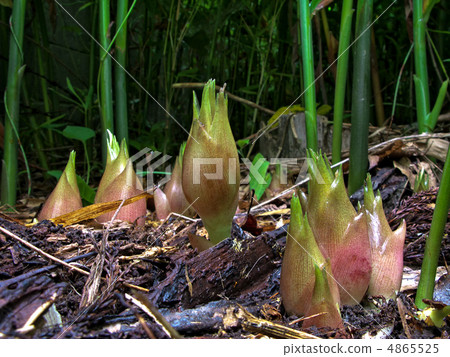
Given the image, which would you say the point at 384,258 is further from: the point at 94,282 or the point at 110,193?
the point at 110,193

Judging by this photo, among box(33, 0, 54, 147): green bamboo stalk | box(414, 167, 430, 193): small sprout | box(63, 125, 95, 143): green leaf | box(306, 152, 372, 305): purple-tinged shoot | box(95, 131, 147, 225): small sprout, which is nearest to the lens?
box(306, 152, 372, 305): purple-tinged shoot

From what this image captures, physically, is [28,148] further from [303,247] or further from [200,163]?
[303,247]

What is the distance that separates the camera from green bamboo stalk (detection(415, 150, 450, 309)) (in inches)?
18.0

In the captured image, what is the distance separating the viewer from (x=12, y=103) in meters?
1.00

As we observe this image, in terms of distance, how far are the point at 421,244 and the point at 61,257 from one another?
548mm

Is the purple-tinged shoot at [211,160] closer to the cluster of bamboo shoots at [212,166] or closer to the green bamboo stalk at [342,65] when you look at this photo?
the cluster of bamboo shoots at [212,166]

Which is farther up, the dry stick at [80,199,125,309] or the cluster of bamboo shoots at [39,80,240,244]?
the cluster of bamboo shoots at [39,80,240,244]

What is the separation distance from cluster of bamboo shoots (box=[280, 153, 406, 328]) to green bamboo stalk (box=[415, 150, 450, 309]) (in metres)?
0.06

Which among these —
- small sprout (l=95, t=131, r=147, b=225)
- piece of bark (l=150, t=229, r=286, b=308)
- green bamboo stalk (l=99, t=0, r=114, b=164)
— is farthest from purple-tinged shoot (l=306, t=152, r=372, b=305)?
green bamboo stalk (l=99, t=0, r=114, b=164)

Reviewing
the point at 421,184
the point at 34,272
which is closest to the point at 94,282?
the point at 34,272

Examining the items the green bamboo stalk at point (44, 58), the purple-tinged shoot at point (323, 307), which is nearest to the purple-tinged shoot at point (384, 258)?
the purple-tinged shoot at point (323, 307)

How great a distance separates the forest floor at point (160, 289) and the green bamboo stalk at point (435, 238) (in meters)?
0.03

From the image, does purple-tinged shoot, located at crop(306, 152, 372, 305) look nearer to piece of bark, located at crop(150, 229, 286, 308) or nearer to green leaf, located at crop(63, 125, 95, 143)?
piece of bark, located at crop(150, 229, 286, 308)

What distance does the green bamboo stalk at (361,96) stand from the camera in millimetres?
942
